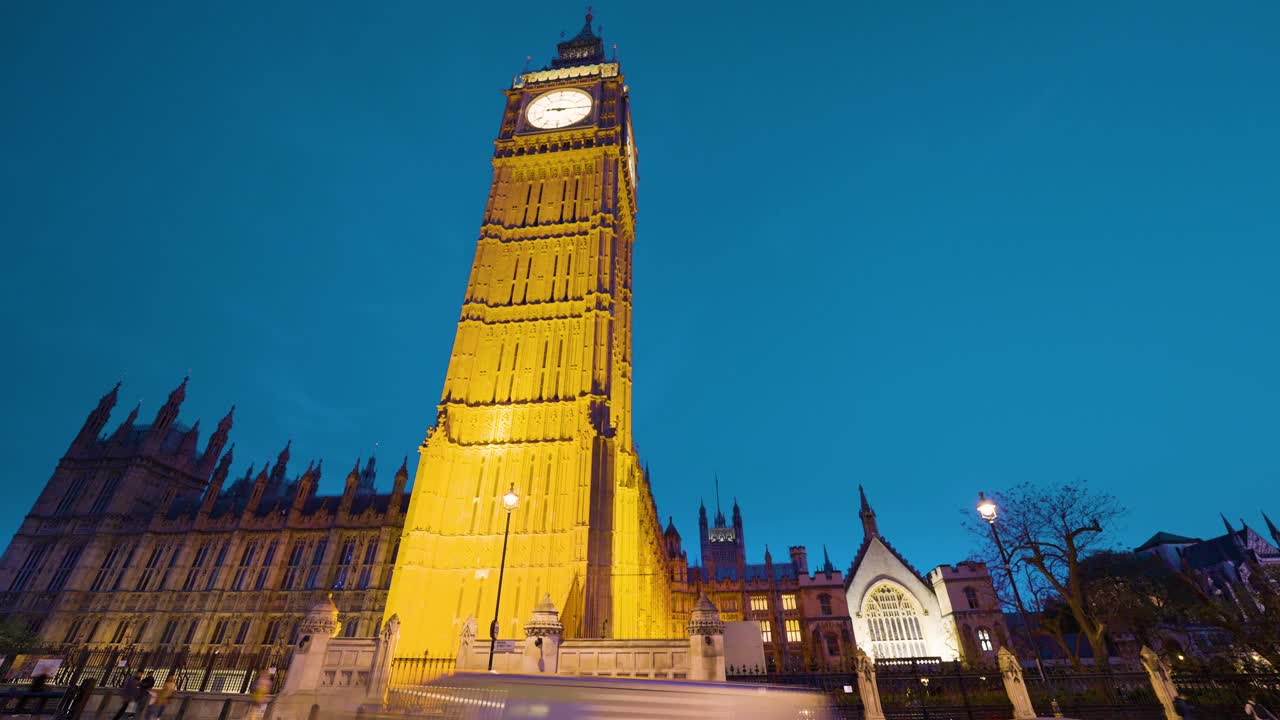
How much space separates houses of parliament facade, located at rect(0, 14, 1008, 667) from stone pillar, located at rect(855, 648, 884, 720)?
1121cm

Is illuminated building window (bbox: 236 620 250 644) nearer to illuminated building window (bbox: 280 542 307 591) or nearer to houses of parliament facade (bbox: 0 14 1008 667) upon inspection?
houses of parliament facade (bbox: 0 14 1008 667)

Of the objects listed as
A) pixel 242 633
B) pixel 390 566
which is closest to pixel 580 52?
pixel 390 566

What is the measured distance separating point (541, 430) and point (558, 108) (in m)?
26.1

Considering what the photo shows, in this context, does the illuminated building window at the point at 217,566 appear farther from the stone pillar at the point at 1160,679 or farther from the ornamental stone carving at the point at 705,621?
the stone pillar at the point at 1160,679

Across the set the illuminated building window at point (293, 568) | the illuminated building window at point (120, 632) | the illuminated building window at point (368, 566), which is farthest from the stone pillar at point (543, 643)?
the illuminated building window at point (120, 632)

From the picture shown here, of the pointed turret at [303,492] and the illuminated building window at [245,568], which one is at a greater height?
the pointed turret at [303,492]

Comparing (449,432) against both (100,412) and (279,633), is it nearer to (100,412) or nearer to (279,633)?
(279,633)

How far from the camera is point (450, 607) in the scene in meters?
25.2

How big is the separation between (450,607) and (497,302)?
1649cm

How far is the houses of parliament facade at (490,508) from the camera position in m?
25.8

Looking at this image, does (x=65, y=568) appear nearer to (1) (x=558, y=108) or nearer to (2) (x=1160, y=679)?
(1) (x=558, y=108)

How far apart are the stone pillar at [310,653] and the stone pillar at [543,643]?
6.02 metres

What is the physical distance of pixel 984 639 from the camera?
133ft

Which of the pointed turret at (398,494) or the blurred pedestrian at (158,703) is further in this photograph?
the pointed turret at (398,494)
